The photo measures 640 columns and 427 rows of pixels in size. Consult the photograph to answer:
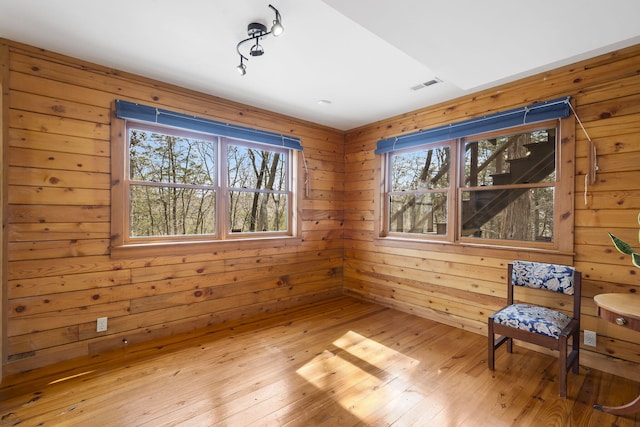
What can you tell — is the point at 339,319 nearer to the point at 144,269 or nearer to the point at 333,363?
the point at 333,363

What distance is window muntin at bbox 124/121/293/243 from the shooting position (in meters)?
2.85

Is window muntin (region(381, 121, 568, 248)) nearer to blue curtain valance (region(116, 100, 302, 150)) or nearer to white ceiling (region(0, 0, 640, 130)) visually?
white ceiling (region(0, 0, 640, 130))

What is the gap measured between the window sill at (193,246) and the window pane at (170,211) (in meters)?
0.15

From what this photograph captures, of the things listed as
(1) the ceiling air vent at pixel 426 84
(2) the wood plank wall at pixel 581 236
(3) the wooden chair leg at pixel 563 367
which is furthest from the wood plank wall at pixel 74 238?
(3) the wooden chair leg at pixel 563 367

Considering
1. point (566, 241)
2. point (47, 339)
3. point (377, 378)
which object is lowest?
point (377, 378)

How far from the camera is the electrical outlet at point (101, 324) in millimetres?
2559

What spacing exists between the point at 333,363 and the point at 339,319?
1.02 m

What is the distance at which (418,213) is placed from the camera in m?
3.71

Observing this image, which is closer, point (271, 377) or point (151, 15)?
point (151, 15)

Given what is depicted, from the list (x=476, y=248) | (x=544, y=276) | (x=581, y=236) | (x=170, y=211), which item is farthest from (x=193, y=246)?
(x=581, y=236)

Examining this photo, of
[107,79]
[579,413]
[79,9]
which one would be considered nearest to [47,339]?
[107,79]

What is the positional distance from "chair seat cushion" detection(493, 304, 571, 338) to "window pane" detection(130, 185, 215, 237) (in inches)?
115

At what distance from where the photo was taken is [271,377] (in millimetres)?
2223

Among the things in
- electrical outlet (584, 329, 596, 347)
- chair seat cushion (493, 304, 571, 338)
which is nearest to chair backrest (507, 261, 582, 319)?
chair seat cushion (493, 304, 571, 338)
